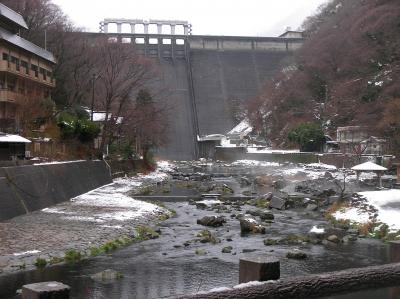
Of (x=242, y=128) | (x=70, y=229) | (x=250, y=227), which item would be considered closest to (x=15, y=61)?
(x=70, y=229)

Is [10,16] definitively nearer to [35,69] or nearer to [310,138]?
[35,69]

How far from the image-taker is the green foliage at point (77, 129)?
27781mm

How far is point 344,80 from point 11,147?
39.2 metres

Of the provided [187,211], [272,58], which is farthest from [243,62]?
[187,211]

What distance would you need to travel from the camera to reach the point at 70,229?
1290 cm

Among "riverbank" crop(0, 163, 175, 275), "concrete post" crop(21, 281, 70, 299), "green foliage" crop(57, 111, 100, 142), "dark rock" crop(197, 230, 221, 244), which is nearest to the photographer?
"concrete post" crop(21, 281, 70, 299)

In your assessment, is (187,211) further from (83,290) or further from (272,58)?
(272,58)

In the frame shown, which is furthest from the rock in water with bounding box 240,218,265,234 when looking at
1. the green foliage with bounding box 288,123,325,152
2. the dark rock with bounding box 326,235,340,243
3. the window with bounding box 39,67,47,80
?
the green foliage with bounding box 288,123,325,152

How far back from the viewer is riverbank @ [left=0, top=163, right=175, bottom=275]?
32.4ft

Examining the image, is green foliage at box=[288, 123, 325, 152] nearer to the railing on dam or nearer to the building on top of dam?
the building on top of dam

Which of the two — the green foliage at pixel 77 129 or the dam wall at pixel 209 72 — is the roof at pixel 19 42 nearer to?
the green foliage at pixel 77 129

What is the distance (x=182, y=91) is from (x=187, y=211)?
2179 inches

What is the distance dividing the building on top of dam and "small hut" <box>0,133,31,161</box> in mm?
2886

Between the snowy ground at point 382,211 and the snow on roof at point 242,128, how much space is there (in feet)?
153
